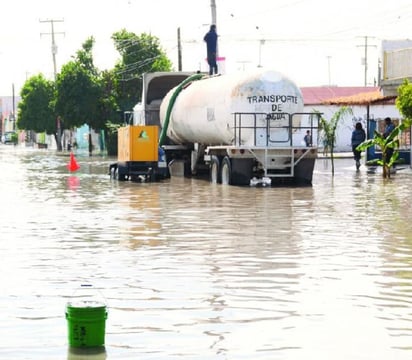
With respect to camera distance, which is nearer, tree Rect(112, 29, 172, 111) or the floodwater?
the floodwater

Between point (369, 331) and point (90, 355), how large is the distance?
7.78 feet

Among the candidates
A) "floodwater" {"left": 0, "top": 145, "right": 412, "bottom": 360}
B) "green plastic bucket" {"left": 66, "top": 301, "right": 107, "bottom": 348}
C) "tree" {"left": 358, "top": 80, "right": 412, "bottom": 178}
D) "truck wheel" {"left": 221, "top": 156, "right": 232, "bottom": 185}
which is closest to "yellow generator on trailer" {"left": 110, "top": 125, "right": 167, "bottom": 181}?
"truck wheel" {"left": 221, "top": 156, "right": 232, "bottom": 185}

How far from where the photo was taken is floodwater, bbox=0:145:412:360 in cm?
881

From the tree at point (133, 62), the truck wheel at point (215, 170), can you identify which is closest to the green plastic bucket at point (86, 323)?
the truck wheel at point (215, 170)

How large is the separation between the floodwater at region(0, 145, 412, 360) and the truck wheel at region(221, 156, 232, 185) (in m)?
7.53

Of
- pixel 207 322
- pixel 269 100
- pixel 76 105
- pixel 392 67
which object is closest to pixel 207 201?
pixel 269 100

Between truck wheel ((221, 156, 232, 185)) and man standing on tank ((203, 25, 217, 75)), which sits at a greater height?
man standing on tank ((203, 25, 217, 75))

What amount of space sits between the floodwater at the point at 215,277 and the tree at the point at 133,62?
2456 inches

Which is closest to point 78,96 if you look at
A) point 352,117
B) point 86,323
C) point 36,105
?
point 352,117

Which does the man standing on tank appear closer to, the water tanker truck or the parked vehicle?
the water tanker truck

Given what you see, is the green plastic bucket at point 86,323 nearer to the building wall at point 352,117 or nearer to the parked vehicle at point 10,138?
the building wall at point 352,117

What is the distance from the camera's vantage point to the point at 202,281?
12.0 meters

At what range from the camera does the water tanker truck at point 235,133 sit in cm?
3145

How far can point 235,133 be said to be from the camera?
104 feet
